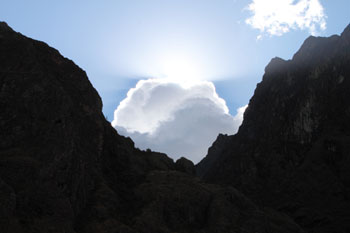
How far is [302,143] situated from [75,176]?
107 metres

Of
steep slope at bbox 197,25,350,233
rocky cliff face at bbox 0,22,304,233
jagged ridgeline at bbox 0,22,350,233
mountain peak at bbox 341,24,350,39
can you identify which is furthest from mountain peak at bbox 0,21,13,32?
mountain peak at bbox 341,24,350,39

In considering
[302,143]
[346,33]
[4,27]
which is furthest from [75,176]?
[346,33]

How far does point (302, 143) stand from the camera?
413 feet

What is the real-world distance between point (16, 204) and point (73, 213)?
25.7 feet

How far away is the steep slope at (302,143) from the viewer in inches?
3821

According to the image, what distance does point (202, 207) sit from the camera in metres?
50.9

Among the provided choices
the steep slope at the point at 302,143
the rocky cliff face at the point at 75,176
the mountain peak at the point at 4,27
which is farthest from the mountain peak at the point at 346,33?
the mountain peak at the point at 4,27

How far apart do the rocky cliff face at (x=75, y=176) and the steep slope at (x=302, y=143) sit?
44.3 metres

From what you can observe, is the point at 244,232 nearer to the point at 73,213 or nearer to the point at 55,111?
the point at 73,213

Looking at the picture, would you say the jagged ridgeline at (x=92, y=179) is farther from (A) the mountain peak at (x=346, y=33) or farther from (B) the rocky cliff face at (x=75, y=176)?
(A) the mountain peak at (x=346, y=33)

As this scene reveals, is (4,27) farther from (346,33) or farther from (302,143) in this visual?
(346,33)

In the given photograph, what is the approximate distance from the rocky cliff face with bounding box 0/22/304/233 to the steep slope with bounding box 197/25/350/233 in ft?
145

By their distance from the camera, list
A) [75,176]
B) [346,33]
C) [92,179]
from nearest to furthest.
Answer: [75,176], [92,179], [346,33]

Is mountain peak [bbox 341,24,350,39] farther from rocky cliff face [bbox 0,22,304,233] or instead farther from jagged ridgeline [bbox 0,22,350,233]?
rocky cliff face [bbox 0,22,304,233]
